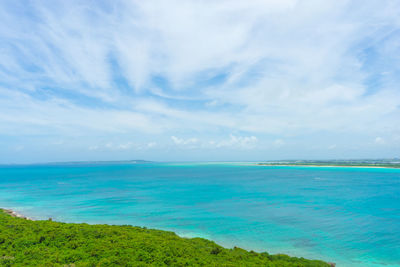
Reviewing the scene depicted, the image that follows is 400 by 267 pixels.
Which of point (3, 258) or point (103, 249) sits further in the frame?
point (103, 249)

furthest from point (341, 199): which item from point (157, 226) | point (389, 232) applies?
point (157, 226)

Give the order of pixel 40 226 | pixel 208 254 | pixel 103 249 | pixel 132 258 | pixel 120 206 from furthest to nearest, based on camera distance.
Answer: pixel 120 206 → pixel 40 226 → pixel 208 254 → pixel 103 249 → pixel 132 258

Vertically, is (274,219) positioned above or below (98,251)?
below

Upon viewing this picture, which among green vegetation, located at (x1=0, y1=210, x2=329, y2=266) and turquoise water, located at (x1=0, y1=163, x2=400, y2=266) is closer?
green vegetation, located at (x1=0, y1=210, x2=329, y2=266)

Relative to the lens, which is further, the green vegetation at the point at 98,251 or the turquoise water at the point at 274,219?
the turquoise water at the point at 274,219

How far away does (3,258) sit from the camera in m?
14.5

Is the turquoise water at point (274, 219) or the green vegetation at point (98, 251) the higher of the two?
the green vegetation at point (98, 251)

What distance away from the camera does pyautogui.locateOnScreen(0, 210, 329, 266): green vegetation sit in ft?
46.6

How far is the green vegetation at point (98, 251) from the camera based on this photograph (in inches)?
559

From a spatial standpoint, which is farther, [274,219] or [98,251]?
[274,219]

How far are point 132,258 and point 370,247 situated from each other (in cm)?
2550

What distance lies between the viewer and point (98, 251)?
15.5 metres

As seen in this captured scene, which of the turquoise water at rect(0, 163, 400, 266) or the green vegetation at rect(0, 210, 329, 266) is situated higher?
the green vegetation at rect(0, 210, 329, 266)

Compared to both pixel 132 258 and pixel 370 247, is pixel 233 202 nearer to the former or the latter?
pixel 370 247
